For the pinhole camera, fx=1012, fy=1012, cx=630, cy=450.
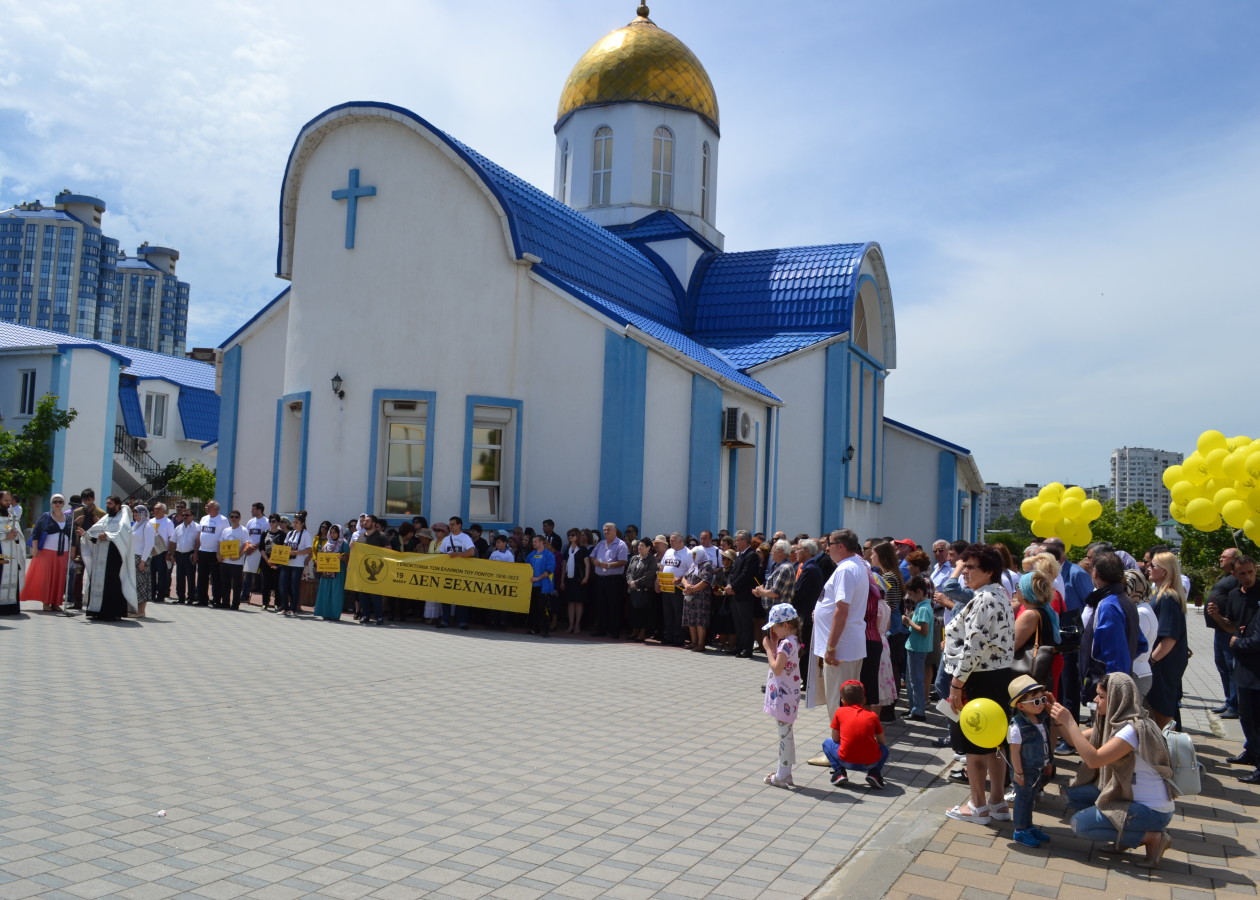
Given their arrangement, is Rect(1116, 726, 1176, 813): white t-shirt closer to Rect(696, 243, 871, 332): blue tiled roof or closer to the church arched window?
Rect(696, 243, 871, 332): blue tiled roof

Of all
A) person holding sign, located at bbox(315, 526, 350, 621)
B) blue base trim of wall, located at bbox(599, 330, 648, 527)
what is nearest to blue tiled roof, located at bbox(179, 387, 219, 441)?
person holding sign, located at bbox(315, 526, 350, 621)

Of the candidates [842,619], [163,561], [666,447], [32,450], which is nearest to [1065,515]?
[842,619]

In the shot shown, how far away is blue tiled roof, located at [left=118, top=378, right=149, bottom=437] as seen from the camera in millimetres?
35469

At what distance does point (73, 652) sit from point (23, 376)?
2516 cm

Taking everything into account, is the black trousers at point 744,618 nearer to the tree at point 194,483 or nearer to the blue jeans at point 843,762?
the blue jeans at point 843,762

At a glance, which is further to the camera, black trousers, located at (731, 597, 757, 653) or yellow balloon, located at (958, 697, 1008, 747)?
black trousers, located at (731, 597, 757, 653)

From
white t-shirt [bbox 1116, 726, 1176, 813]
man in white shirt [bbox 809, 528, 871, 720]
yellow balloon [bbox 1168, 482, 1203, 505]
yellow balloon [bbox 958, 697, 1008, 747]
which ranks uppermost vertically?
yellow balloon [bbox 1168, 482, 1203, 505]

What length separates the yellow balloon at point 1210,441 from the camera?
8.16 m

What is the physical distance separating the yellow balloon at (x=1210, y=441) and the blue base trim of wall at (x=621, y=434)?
31.1 ft

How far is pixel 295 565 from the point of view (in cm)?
1573

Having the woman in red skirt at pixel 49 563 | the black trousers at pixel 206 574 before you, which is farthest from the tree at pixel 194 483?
the woman in red skirt at pixel 49 563

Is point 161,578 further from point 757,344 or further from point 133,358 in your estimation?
point 133,358

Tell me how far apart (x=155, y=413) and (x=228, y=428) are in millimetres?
18877

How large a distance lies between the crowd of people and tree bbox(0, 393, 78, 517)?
13736 millimetres
